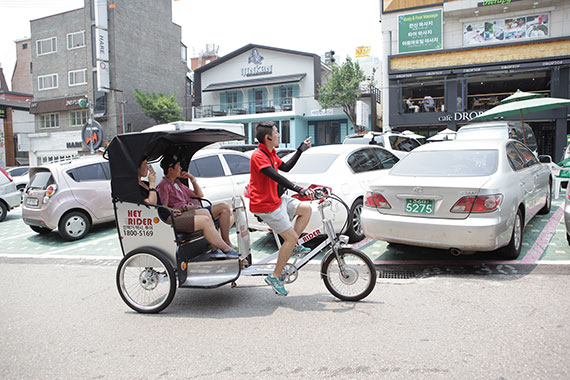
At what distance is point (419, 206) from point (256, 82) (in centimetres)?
3079

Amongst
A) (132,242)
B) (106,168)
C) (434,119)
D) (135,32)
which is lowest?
(132,242)

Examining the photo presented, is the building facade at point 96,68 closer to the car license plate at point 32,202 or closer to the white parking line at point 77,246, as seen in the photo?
the car license plate at point 32,202

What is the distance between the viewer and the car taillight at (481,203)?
16.0ft

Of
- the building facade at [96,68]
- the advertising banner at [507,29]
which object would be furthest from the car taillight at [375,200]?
the building facade at [96,68]

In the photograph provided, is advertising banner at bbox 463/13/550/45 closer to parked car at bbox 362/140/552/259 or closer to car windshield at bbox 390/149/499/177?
parked car at bbox 362/140/552/259

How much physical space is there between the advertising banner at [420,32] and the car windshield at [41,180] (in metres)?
22.1

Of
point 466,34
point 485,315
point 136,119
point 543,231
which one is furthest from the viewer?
point 136,119

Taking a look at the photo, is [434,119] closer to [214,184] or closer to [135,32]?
[214,184]

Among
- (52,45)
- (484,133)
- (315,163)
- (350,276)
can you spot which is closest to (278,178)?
(350,276)

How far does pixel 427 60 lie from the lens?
83.0 ft

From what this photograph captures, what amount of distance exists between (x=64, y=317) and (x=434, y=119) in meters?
25.0

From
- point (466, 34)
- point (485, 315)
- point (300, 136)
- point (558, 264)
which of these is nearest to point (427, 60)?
point (466, 34)

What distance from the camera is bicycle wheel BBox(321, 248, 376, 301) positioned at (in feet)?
14.0

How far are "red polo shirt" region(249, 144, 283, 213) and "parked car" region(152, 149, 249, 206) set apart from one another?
3.79 m
